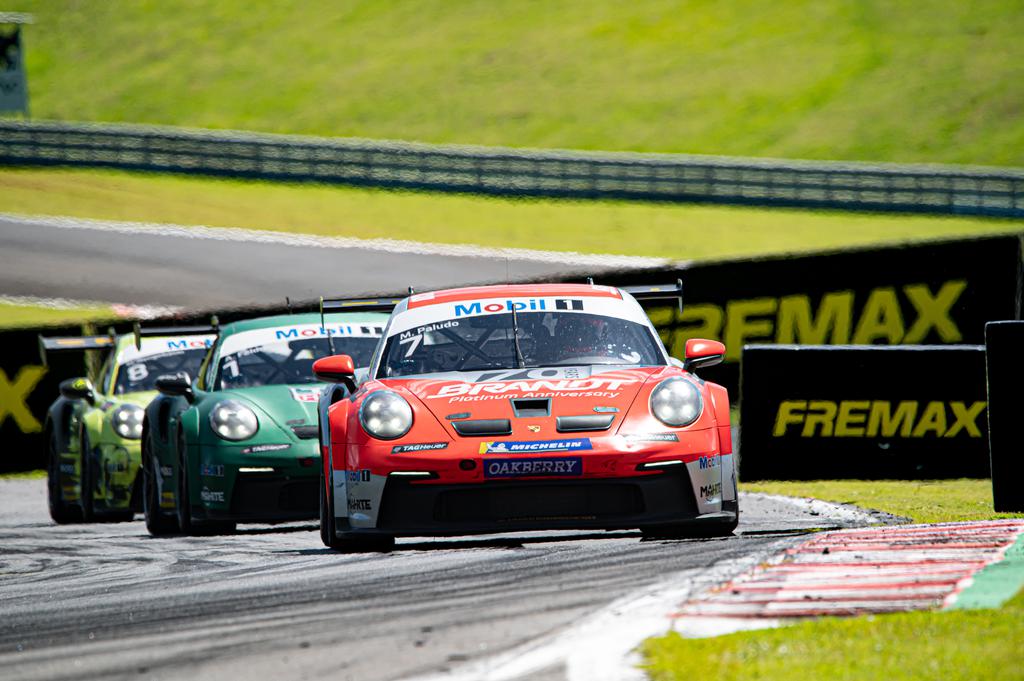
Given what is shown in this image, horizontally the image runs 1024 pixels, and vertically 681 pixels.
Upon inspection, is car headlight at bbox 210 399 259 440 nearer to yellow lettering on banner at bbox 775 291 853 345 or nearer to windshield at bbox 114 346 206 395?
windshield at bbox 114 346 206 395

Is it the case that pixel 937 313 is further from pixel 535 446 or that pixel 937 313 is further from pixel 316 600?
pixel 316 600

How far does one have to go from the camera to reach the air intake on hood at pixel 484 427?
7.62 meters

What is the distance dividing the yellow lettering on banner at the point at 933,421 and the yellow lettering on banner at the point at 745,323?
13.5 feet

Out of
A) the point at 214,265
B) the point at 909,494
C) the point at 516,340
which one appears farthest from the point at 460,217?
the point at 516,340

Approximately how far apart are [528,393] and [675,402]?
0.67 metres

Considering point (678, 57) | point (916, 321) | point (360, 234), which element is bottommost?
point (916, 321)

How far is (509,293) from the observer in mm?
9062

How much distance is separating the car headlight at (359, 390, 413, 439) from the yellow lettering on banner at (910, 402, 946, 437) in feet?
21.5

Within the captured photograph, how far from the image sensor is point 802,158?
46.6 metres

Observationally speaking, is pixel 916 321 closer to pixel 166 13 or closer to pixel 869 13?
pixel 869 13

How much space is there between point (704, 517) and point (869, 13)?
5337 centimetres

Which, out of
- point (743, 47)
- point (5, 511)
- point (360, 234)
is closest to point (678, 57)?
point (743, 47)

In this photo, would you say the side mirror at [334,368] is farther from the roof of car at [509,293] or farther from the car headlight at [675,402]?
the car headlight at [675,402]

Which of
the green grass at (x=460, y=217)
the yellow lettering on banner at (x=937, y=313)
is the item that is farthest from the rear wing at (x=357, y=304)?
the green grass at (x=460, y=217)
